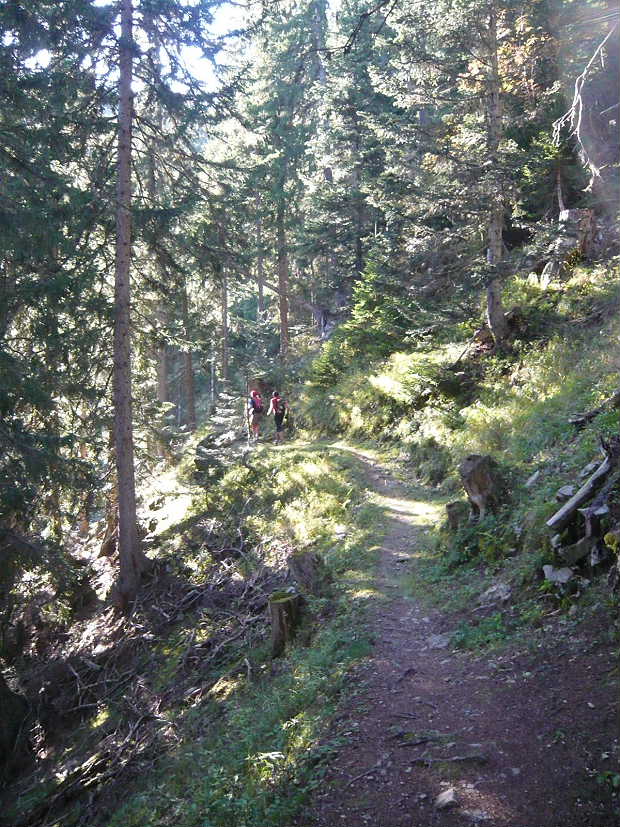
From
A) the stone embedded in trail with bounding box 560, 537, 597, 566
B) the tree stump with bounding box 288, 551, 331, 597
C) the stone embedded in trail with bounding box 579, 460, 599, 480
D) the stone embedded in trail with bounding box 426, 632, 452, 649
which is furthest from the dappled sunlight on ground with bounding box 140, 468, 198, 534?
the stone embedded in trail with bounding box 560, 537, 597, 566

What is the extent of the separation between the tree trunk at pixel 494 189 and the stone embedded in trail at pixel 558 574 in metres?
8.37

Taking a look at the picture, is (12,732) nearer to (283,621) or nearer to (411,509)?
(283,621)

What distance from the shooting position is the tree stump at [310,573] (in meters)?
9.13

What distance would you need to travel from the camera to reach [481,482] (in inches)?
346

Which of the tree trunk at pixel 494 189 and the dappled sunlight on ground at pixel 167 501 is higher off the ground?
the tree trunk at pixel 494 189

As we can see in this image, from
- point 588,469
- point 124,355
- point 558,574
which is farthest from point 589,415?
point 124,355

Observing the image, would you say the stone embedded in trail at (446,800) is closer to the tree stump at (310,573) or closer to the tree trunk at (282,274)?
the tree stump at (310,573)

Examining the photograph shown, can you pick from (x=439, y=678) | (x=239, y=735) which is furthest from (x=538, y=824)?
(x=239, y=735)

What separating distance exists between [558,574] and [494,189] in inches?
400

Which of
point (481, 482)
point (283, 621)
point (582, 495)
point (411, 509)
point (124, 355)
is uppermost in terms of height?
point (124, 355)

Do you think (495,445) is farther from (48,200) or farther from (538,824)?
(48,200)

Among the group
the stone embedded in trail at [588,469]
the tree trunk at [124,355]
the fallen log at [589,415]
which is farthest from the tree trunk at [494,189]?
the tree trunk at [124,355]

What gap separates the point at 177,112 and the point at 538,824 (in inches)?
529

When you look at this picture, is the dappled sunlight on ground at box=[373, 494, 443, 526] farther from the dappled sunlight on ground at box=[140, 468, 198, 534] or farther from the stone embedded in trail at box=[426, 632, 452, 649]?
the dappled sunlight on ground at box=[140, 468, 198, 534]
